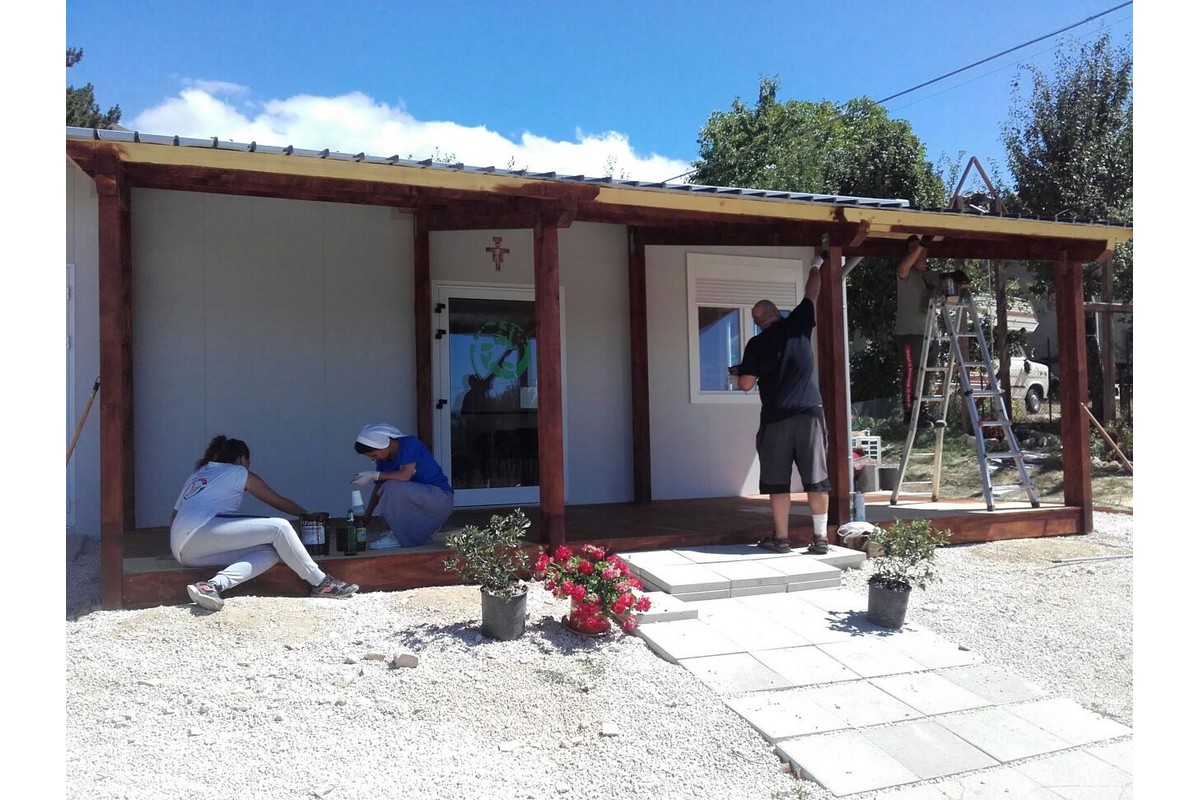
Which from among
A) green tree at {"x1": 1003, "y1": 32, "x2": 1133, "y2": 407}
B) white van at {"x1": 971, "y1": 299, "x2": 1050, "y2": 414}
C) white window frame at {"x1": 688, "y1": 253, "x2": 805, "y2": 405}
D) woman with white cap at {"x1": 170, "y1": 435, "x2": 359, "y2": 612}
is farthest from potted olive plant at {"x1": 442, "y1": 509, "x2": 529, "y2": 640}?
white van at {"x1": 971, "y1": 299, "x2": 1050, "y2": 414}

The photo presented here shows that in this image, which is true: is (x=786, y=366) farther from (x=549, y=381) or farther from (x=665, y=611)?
(x=665, y=611)

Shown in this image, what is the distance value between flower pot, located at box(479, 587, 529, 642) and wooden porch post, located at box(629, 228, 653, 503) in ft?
13.4

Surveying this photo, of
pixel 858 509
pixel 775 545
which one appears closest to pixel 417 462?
pixel 775 545

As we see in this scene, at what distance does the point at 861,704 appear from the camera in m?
3.78

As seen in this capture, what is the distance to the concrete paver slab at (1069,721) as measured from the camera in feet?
11.6

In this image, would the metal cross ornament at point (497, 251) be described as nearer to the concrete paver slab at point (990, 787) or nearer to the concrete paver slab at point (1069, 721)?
the concrete paver slab at point (1069, 721)

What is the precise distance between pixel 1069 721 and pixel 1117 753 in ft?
1.00

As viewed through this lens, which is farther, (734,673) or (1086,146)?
(1086,146)

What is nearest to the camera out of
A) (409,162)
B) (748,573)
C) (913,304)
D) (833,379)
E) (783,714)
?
(783,714)

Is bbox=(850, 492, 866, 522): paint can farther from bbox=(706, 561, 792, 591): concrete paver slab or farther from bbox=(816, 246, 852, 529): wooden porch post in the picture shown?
bbox=(706, 561, 792, 591): concrete paver slab

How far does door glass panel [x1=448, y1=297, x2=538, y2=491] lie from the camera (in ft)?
25.2

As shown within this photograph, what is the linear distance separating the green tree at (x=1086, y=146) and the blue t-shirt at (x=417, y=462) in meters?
12.3

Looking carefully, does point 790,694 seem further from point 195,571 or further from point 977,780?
point 195,571
